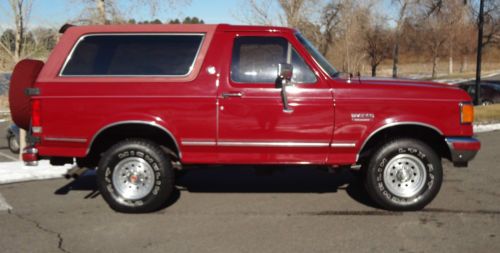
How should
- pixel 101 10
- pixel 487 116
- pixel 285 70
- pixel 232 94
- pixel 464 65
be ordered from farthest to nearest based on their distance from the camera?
pixel 464 65
pixel 487 116
pixel 101 10
pixel 232 94
pixel 285 70

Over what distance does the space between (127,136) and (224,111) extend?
48.2 inches

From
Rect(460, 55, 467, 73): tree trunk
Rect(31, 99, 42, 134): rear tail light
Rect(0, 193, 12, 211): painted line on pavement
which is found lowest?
Rect(0, 193, 12, 211): painted line on pavement

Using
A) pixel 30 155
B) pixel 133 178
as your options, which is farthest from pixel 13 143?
pixel 133 178

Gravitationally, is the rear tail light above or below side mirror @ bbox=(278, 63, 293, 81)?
below

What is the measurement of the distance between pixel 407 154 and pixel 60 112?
383 cm

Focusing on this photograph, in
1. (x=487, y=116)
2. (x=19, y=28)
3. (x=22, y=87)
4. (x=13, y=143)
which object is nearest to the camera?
(x=22, y=87)

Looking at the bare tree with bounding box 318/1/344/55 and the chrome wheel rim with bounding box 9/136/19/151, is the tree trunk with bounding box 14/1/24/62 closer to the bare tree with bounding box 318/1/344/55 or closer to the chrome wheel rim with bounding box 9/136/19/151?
the chrome wheel rim with bounding box 9/136/19/151

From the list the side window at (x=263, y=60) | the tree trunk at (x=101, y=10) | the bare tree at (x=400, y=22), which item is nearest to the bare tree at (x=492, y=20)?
the bare tree at (x=400, y=22)

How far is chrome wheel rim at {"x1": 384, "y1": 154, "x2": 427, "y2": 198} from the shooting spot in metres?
5.39

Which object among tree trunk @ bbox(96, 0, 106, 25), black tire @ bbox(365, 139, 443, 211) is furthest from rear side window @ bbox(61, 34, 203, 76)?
tree trunk @ bbox(96, 0, 106, 25)

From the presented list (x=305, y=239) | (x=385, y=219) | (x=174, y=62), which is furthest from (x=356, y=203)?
(x=174, y=62)

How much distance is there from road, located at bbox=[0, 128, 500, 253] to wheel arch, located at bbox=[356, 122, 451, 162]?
0.64 metres

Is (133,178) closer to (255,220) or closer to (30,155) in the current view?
(30,155)

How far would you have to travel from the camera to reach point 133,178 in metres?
5.46
